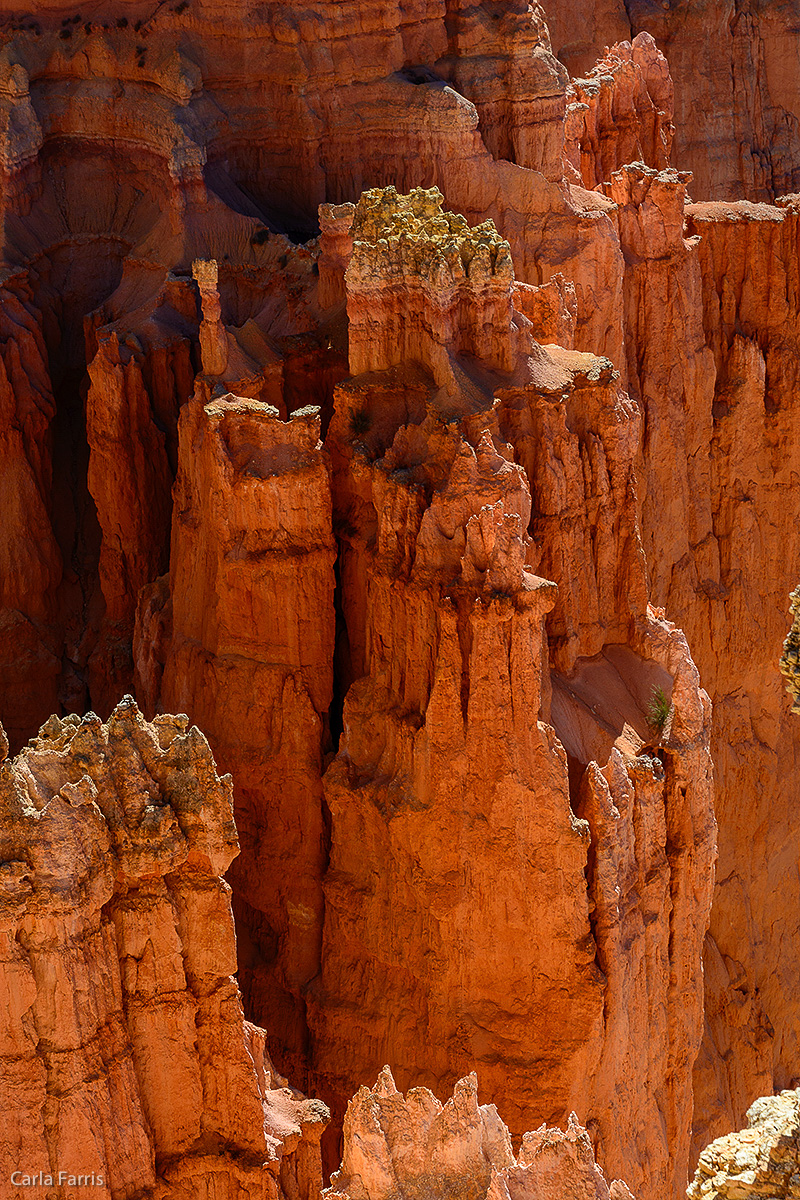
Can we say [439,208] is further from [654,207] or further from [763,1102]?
[763,1102]

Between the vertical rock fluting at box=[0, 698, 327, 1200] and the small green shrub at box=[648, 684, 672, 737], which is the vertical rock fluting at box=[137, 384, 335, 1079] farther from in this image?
the vertical rock fluting at box=[0, 698, 327, 1200]

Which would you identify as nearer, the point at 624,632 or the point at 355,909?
the point at 355,909

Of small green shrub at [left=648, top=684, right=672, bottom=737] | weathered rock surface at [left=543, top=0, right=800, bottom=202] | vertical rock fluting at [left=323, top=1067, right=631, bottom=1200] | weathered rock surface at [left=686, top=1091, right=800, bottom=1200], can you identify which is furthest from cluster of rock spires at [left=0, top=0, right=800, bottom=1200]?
weathered rock surface at [left=543, top=0, right=800, bottom=202]

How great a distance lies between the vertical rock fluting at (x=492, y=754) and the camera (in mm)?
23391

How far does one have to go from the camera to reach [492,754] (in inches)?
923

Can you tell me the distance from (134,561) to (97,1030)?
1254cm

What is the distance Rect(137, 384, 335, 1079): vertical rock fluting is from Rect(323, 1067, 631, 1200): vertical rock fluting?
835cm

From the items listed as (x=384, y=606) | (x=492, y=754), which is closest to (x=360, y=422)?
(x=384, y=606)

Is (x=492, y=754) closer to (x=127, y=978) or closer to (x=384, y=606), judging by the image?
(x=384, y=606)

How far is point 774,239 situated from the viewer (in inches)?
1403

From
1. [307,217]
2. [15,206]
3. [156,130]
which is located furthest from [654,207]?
[15,206]

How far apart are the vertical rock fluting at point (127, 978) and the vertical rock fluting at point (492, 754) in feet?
13.2

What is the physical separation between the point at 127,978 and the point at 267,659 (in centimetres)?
702

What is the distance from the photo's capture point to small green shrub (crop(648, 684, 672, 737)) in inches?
1018
